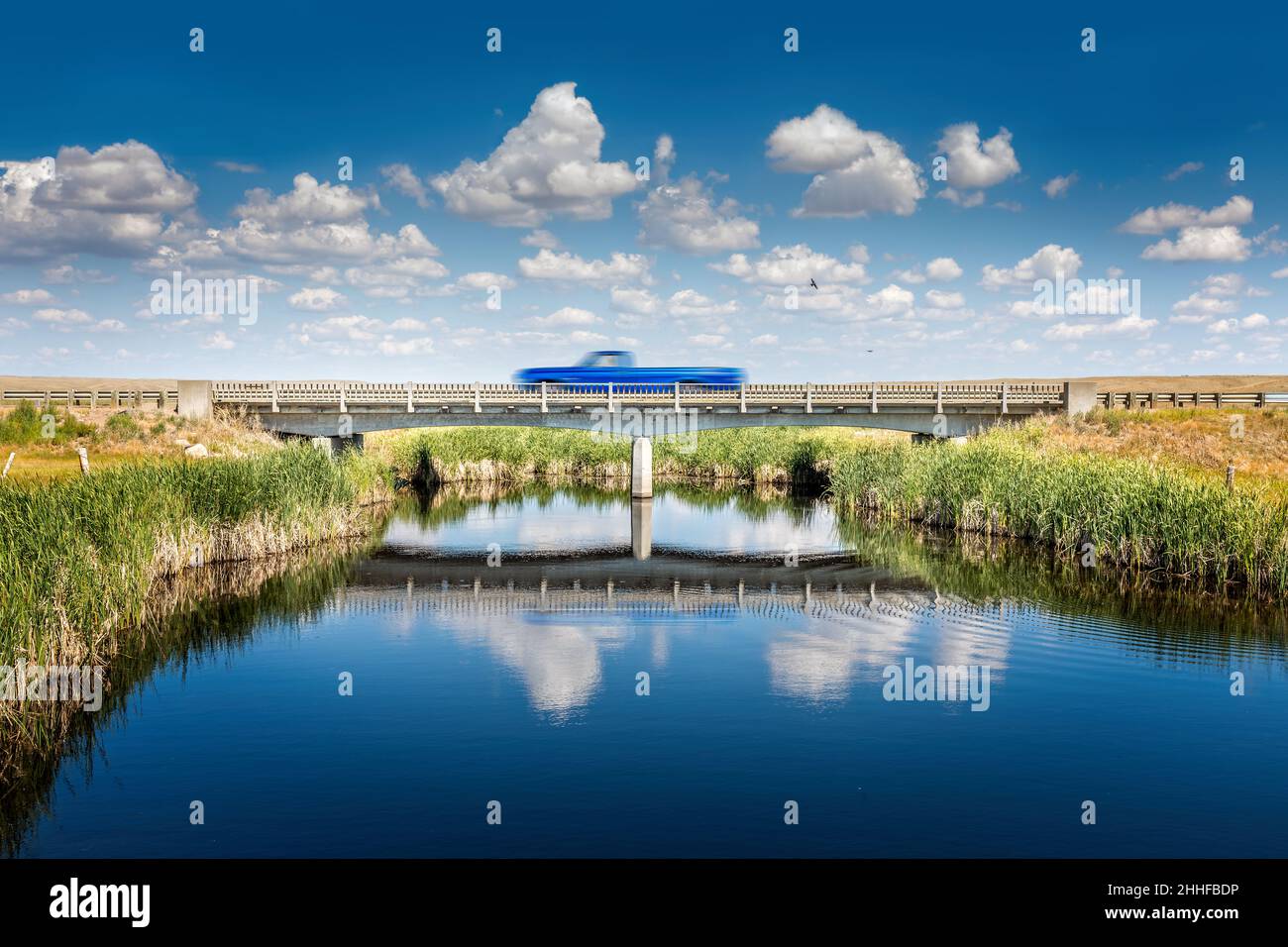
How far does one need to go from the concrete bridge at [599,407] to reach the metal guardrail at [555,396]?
0.05 metres

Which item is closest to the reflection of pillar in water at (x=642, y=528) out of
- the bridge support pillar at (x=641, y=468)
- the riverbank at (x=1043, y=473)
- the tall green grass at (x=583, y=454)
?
the bridge support pillar at (x=641, y=468)

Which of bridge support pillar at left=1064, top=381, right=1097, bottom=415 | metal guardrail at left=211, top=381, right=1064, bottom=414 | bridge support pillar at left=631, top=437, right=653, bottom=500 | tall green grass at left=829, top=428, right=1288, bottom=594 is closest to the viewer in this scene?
tall green grass at left=829, top=428, right=1288, bottom=594

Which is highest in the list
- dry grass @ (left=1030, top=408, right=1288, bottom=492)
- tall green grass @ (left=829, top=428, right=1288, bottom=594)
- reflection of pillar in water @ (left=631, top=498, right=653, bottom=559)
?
dry grass @ (left=1030, top=408, right=1288, bottom=492)

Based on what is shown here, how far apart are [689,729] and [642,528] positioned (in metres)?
26.0

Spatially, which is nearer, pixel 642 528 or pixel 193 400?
pixel 642 528

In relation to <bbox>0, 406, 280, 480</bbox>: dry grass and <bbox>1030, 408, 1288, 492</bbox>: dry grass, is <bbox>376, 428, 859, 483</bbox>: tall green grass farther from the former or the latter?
<bbox>1030, 408, 1288, 492</bbox>: dry grass

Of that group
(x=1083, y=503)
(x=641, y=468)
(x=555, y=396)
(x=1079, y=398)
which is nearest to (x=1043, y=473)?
(x=1083, y=503)

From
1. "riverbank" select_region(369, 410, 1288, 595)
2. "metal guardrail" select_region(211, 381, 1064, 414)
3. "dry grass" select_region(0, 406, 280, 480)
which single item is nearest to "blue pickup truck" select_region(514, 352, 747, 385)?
"metal guardrail" select_region(211, 381, 1064, 414)

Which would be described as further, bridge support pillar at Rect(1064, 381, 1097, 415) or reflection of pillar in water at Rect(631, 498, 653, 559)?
bridge support pillar at Rect(1064, 381, 1097, 415)

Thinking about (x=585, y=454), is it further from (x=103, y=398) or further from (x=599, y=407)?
(x=103, y=398)

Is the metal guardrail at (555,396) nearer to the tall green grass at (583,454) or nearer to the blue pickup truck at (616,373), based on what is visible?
the blue pickup truck at (616,373)

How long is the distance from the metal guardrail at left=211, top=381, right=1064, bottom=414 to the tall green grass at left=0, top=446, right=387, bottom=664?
9585 mm

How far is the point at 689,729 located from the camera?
52.9 feet

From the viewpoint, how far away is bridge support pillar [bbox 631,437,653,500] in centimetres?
4984
